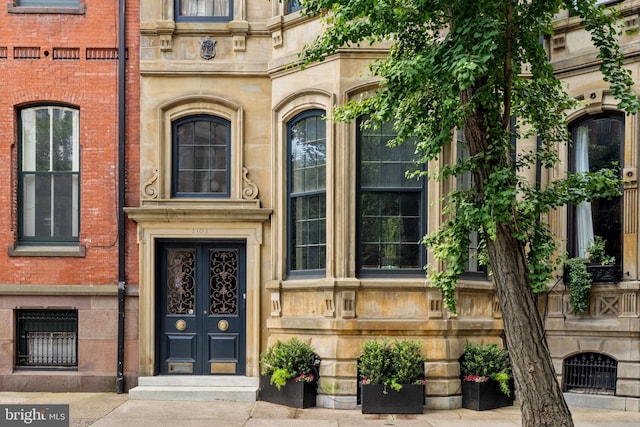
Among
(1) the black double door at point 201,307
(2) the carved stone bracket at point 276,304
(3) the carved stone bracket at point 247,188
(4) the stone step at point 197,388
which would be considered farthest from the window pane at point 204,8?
(4) the stone step at point 197,388

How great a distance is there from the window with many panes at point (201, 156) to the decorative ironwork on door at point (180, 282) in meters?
1.10

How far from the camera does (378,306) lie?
14.1 m

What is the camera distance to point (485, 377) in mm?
13742

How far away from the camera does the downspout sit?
605 inches

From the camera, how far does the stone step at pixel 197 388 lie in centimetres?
1457

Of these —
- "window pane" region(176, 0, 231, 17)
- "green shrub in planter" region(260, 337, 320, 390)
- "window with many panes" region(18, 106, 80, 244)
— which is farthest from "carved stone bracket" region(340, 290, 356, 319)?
"window pane" region(176, 0, 231, 17)

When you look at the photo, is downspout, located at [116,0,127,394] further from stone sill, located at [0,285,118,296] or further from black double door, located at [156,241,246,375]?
black double door, located at [156,241,246,375]

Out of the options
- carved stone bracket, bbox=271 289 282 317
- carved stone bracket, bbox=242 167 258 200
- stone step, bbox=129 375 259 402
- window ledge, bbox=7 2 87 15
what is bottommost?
stone step, bbox=129 375 259 402

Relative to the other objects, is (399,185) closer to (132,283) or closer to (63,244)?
(132,283)

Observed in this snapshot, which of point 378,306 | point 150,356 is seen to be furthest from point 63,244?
point 378,306

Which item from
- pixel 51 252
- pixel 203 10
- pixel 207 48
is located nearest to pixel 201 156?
pixel 207 48

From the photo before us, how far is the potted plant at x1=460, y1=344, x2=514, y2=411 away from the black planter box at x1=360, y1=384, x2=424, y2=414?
960 millimetres

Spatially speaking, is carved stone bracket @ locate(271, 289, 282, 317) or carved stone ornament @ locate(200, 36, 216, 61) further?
carved stone ornament @ locate(200, 36, 216, 61)

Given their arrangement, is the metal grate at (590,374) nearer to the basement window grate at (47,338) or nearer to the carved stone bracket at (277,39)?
→ the carved stone bracket at (277,39)
